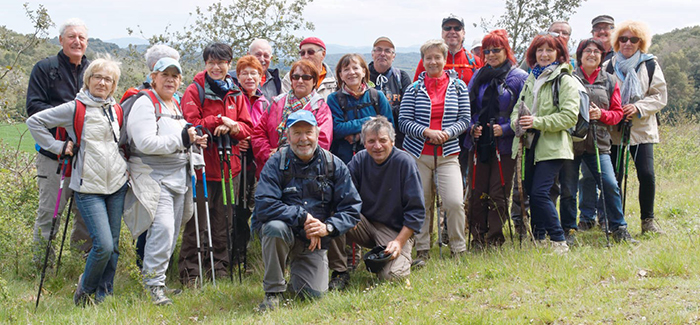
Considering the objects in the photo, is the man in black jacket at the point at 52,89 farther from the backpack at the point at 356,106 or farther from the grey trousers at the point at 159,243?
the backpack at the point at 356,106

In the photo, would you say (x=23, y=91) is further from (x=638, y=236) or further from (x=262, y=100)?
(x=638, y=236)

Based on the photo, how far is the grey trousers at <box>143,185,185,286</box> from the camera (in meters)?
5.29

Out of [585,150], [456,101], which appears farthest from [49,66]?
[585,150]

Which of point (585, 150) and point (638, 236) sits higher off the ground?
point (585, 150)

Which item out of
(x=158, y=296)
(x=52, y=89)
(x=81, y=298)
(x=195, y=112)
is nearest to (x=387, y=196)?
(x=195, y=112)

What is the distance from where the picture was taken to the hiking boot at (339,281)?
566 centimetres

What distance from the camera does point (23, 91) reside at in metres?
9.17

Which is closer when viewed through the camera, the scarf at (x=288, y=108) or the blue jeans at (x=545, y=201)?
the blue jeans at (x=545, y=201)

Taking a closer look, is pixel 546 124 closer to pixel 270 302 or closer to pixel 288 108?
pixel 288 108

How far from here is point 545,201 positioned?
5898 millimetres

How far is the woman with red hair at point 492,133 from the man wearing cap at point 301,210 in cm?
182

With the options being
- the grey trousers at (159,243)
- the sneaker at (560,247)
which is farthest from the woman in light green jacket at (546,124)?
the grey trousers at (159,243)

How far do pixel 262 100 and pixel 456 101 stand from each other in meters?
2.27

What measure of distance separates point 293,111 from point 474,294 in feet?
8.92
